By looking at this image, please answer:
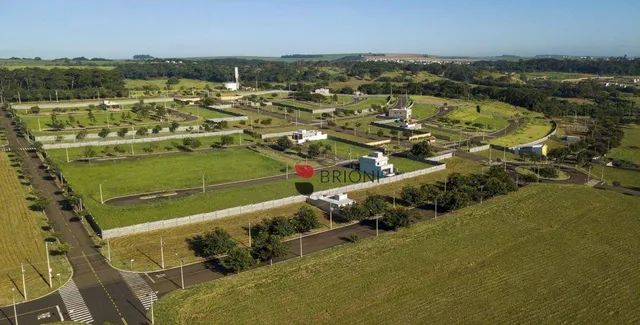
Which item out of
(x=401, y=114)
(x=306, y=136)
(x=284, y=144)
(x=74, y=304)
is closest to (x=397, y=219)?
(x=74, y=304)

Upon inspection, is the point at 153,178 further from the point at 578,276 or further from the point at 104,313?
the point at 578,276

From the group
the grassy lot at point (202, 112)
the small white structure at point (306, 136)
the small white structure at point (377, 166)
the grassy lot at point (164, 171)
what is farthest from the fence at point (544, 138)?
the grassy lot at point (202, 112)

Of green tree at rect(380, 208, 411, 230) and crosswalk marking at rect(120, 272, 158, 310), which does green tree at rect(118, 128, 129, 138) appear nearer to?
crosswalk marking at rect(120, 272, 158, 310)

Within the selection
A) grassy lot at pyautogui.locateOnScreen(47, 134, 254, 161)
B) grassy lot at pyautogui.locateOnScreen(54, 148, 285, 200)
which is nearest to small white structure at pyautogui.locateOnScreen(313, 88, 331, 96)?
grassy lot at pyautogui.locateOnScreen(47, 134, 254, 161)

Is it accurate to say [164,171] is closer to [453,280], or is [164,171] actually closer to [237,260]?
[237,260]

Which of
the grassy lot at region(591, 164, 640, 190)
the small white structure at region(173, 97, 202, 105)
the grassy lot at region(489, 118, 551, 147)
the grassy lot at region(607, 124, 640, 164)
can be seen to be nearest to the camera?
the grassy lot at region(591, 164, 640, 190)

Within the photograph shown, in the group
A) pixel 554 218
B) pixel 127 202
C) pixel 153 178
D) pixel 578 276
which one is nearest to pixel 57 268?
pixel 127 202

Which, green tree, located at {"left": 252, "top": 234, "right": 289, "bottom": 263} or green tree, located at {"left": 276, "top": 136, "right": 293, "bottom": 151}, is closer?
green tree, located at {"left": 252, "top": 234, "right": 289, "bottom": 263}
